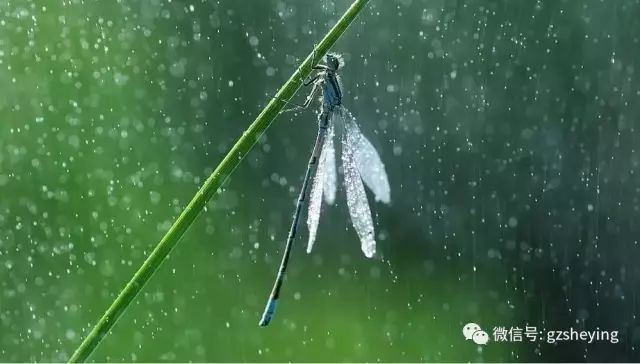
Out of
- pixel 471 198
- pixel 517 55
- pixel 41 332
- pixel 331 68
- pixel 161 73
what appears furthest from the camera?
pixel 517 55

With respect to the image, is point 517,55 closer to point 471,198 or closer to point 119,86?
point 471,198

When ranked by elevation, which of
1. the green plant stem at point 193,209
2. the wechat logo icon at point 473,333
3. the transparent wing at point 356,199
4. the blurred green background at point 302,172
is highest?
the green plant stem at point 193,209

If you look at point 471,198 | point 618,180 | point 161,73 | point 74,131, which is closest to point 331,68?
point 74,131

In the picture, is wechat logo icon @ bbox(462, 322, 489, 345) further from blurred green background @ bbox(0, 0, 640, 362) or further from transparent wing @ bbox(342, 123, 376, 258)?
transparent wing @ bbox(342, 123, 376, 258)

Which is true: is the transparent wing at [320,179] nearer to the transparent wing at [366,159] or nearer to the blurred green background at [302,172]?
the transparent wing at [366,159]

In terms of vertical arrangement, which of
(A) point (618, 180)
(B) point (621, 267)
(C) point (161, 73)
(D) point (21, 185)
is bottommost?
(B) point (621, 267)

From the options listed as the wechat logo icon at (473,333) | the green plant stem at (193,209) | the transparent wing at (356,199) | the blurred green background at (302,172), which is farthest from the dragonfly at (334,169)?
the wechat logo icon at (473,333)

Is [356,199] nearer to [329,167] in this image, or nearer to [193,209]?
[329,167]

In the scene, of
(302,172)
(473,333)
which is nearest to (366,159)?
(473,333)
